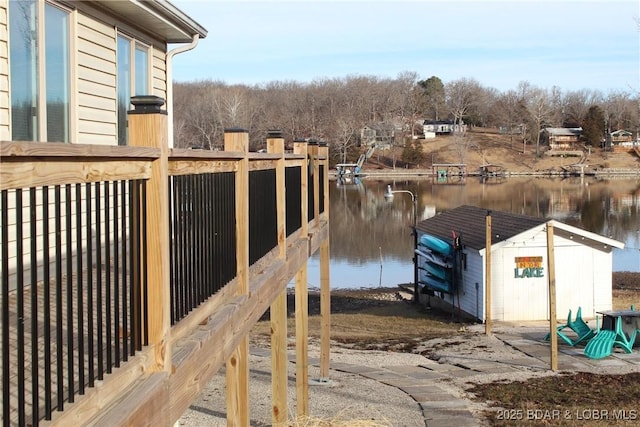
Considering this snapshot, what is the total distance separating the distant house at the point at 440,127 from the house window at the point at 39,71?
10722 cm

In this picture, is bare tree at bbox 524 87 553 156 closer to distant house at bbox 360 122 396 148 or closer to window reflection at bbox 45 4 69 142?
distant house at bbox 360 122 396 148

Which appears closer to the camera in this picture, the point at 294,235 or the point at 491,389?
the point at 294,235

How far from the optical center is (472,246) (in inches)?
736

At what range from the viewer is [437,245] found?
20.6 metres

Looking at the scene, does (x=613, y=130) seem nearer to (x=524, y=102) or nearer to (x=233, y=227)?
(x=524, y=102)

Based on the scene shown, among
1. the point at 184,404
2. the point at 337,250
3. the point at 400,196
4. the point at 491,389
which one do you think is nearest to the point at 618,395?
the point at 491,389

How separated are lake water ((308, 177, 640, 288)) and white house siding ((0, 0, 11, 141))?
77.2 feet

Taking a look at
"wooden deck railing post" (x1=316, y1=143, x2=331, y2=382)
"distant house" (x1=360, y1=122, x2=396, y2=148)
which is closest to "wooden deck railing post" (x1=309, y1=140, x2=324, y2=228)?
"wooden deck railing post" (x1=316, y1=143, x2=331, y2=382)

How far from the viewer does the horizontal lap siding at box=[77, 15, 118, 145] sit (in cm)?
658

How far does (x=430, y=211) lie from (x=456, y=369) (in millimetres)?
38946

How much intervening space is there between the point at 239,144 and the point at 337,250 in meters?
32.2

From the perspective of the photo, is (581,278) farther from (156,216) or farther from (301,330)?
(156,216)

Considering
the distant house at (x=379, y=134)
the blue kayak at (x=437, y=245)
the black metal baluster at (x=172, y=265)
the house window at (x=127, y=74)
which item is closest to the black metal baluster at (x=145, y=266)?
the black metal baluster at (x=172, y=265)

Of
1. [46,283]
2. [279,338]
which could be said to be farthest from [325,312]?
[46,283]
